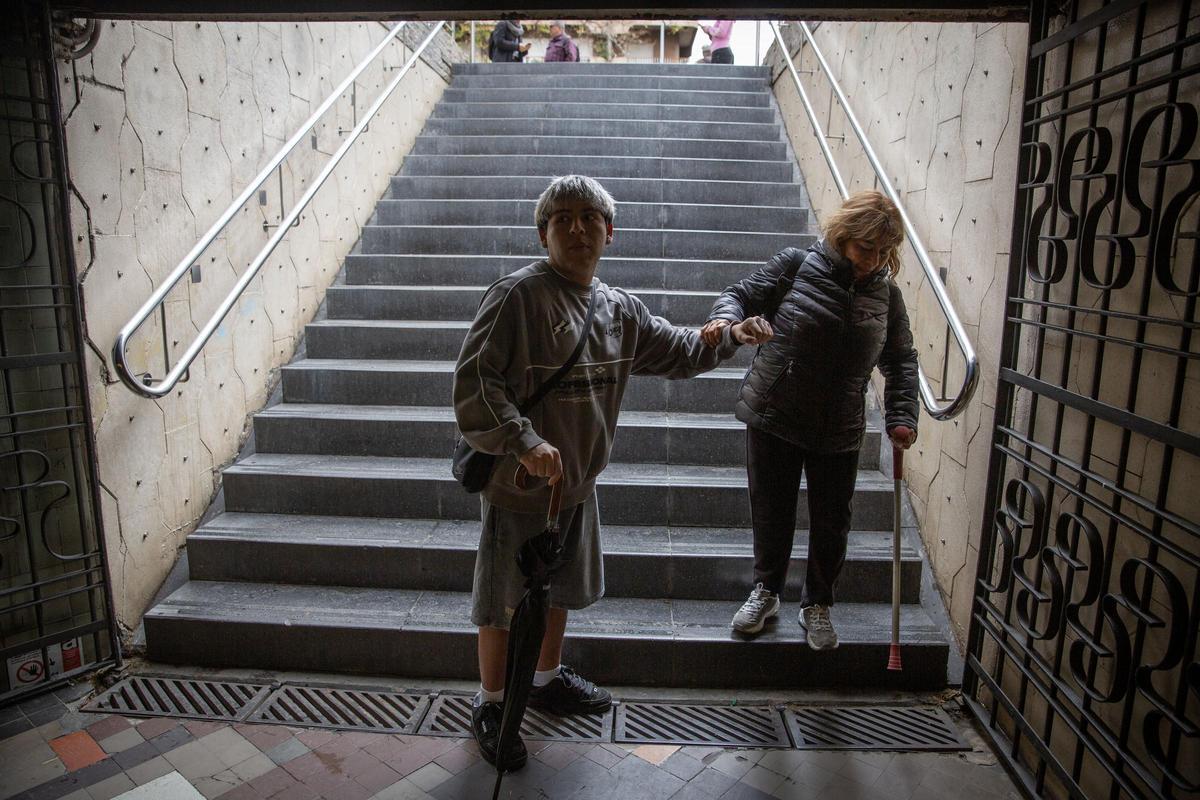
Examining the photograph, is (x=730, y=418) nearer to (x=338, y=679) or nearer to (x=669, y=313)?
(x=669, y=313)

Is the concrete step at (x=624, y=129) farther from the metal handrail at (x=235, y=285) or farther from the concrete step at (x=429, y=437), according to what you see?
the concrete step at (x=429, y=437)

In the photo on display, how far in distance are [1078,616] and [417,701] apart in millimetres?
1871

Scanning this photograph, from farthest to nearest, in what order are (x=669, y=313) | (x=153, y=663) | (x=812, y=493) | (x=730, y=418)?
(x=669, y=313)
(x=730, y=418)
(x=153, y=663)
(x=812, y=493)

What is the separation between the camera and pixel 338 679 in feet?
8.60

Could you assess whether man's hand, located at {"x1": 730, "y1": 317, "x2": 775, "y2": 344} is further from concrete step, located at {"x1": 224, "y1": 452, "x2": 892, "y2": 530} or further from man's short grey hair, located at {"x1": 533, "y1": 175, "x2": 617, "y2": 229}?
concrete step, located at {"x1": 224, "y1": 452, "x2": 892, "y2": 530}

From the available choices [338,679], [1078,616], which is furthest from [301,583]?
[1078,616]

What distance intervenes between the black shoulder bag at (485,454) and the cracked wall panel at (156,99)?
5.73 feet

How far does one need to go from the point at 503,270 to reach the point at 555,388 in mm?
2425

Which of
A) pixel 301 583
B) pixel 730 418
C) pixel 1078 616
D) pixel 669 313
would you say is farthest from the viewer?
pixel 669 313

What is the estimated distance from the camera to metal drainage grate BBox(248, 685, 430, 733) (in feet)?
7.85

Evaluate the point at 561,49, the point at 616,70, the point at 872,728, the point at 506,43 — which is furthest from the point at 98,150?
the point at 561,49

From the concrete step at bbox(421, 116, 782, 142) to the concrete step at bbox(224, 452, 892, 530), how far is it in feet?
10.3

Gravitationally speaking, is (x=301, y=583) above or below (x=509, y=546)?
below

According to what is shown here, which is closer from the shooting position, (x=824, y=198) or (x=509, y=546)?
(x=509, y=546)
